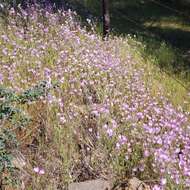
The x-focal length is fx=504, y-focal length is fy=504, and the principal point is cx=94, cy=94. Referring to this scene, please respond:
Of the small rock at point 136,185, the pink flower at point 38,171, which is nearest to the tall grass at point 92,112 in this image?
the pink flower at point 38,171

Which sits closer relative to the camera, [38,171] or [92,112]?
[38,171]

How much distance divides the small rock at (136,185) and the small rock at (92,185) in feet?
0.88

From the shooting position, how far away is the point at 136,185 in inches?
205

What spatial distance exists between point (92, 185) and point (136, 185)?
458mm

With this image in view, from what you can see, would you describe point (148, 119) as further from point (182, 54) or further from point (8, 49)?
point (182, 54)

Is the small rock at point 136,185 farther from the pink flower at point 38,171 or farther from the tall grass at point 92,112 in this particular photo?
the pink flower at point 38,171

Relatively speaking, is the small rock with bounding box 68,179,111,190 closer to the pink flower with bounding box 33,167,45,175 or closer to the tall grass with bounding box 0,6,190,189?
the tall grass with bounding box 0,6,190,189

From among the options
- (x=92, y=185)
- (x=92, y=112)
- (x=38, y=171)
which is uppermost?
(x=92, y=112)

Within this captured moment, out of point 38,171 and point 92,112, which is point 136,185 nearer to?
point 38,171

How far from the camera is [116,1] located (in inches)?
528

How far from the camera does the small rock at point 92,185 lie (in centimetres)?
520

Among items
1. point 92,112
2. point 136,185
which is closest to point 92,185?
point 136,185

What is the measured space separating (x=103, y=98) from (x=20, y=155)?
1.61 metres

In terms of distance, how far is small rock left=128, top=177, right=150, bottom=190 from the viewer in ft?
16.9
